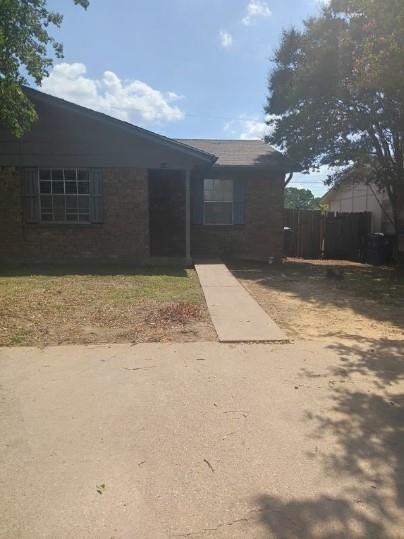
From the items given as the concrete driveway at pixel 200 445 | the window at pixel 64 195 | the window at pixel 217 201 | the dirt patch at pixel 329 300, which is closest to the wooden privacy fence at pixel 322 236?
the window at pixel 217 201

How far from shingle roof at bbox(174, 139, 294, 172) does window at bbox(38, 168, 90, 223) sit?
4.43m

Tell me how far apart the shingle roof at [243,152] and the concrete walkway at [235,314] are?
19.4ft

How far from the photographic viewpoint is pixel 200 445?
3348mm

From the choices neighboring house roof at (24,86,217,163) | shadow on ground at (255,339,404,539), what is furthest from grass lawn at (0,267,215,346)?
neighboring house roof at (24,86,217,163)

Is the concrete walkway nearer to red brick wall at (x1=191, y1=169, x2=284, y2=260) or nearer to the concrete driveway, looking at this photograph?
the concrete driveway

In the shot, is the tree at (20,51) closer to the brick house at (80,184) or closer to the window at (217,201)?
the brick house at (80,184)

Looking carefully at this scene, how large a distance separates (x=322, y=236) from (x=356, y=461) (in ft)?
56.7

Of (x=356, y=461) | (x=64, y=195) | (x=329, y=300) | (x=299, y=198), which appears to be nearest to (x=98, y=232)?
(x=64, y=195)

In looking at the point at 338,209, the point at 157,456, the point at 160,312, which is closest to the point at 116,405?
the point at 157,456

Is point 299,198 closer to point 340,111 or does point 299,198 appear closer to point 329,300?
point 340,111

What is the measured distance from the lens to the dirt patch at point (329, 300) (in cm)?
667

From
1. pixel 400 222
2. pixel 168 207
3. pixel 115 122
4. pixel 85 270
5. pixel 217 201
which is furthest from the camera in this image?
pixel 400 222

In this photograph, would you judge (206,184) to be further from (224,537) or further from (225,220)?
(224,537)

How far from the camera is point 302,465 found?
10.2 ft
